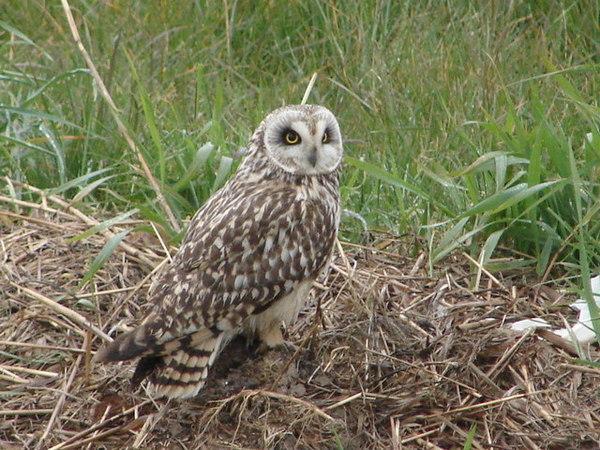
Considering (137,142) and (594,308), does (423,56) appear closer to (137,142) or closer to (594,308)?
(137,142)

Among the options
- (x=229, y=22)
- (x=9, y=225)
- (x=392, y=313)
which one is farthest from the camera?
(x=229, y=22)

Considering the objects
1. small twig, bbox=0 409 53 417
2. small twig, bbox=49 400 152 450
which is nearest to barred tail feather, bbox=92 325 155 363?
small twig, bbox=49 400 152 450

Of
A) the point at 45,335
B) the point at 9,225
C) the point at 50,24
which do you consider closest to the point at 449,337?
the point at 45,335

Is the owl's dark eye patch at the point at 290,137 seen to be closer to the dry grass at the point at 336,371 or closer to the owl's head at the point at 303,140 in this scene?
the owl's head at the point at 303,140

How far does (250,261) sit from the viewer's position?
4578 mm

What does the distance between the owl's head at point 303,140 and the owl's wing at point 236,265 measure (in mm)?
133

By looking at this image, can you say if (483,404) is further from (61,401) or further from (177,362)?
(61,401)

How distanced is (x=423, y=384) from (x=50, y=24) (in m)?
4.43

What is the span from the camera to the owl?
4438 millimetres

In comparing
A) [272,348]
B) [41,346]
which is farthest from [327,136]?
[41,346]

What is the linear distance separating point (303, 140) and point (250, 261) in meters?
0.49

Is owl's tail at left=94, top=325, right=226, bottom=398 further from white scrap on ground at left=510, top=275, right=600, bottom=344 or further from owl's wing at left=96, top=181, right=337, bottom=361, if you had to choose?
white scrap on ground at left=510, top=275, right=600, bottom=344

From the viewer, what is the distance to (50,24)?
8.11 meters

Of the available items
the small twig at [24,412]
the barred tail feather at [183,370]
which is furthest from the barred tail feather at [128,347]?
the small twig at [24,412]
